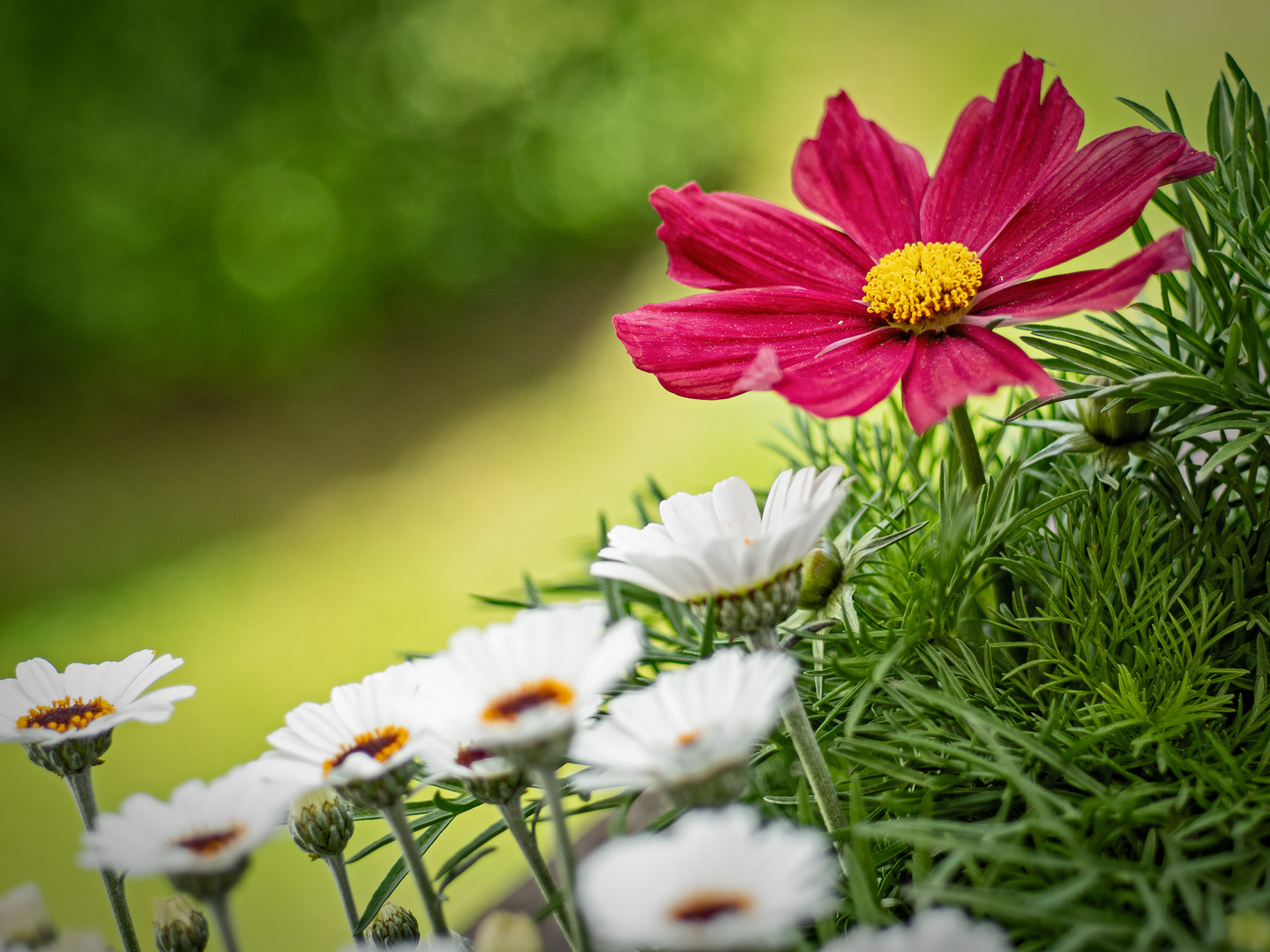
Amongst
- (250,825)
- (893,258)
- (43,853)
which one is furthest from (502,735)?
(43,853)

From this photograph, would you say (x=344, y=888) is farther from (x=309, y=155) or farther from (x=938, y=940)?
(x=309, y=155)

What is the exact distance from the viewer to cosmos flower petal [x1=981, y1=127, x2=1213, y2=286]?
0.20 metres

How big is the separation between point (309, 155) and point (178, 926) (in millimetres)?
1326

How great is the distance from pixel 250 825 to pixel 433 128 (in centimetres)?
138

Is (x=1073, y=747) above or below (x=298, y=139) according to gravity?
below

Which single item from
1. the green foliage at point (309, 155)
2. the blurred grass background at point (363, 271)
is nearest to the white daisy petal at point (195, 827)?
the blurred grass background at point (363, 271)

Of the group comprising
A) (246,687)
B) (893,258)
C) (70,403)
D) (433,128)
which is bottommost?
(893,258)

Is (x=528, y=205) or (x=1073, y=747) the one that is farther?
(x=528, y=205)

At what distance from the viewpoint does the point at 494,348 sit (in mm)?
1499

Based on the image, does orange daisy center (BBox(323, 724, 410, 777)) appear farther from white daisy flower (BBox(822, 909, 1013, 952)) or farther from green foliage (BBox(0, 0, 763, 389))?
green foliage (BBox(0, 0, 763, 389))

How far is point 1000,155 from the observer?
236mm

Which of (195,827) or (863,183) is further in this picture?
(863,183)

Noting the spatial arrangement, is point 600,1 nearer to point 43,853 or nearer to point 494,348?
point 494,348

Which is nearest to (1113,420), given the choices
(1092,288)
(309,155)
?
(1092,288)
